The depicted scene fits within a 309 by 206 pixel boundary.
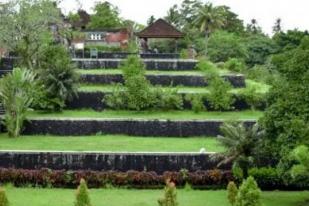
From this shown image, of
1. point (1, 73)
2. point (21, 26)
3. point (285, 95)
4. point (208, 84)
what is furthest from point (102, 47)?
point (285, 95)

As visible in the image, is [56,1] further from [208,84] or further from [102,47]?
[208,84]

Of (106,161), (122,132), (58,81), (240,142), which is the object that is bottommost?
(106,161)

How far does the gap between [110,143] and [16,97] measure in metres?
3.55

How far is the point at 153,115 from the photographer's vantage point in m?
26.0

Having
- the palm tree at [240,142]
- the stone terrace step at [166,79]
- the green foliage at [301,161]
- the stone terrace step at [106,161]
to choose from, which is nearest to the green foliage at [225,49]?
the stone terrace step at [166,79]

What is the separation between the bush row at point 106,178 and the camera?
19.7 metres

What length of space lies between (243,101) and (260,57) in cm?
2659

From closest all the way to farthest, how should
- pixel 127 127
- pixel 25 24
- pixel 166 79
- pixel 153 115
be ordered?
pixel 127 127
pixel 153 115
pixel 166 79
pixel 25 24

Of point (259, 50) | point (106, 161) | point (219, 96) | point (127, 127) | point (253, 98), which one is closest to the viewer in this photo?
point (106, 161)

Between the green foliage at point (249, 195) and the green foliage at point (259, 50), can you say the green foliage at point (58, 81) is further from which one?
the green foliage at point (259, 50)

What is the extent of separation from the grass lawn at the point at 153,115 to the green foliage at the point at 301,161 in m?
9.93

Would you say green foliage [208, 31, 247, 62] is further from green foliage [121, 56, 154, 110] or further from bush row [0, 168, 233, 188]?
bush row [0, 168, 233, 188]

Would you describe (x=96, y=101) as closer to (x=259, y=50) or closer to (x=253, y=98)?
(x=253, y=98)

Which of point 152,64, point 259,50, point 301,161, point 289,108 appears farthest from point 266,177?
point 259,50
